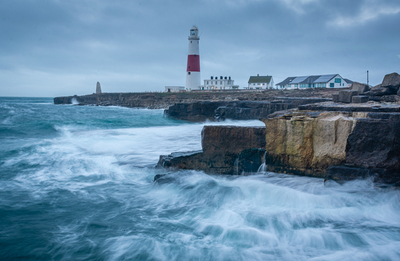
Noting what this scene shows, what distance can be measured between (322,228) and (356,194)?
989mm

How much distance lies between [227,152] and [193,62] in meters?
37.2

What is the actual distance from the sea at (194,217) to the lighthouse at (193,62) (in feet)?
118

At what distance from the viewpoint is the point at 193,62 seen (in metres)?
40.8

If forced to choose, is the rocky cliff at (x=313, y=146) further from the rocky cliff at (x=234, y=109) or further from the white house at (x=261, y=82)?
the white house at (x=261, y=82)

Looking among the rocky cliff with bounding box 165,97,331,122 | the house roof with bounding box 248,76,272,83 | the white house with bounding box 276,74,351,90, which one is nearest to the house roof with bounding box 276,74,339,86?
the white house with bounding box 276,74,351,90

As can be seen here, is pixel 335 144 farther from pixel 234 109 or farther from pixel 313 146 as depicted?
pixel 234 109

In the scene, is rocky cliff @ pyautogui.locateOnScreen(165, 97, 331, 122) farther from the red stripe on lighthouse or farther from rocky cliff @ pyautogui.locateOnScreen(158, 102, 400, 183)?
the red stripe on lighthouse

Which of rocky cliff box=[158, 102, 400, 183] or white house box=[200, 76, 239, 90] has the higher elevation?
white house box=[200, 76, 239, 90]

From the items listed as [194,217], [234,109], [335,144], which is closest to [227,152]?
[194,217]

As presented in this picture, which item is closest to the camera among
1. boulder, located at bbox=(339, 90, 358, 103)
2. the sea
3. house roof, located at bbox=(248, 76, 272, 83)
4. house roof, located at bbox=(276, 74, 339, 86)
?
the sea

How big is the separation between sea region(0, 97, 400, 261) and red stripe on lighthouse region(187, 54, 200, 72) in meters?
36.1

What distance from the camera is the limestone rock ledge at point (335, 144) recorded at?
3977 millimetres

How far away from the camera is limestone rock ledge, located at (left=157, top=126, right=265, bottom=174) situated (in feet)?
17.3

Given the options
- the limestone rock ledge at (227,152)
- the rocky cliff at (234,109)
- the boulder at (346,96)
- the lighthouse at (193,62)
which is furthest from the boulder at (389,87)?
the lighthouse at (193,62)
